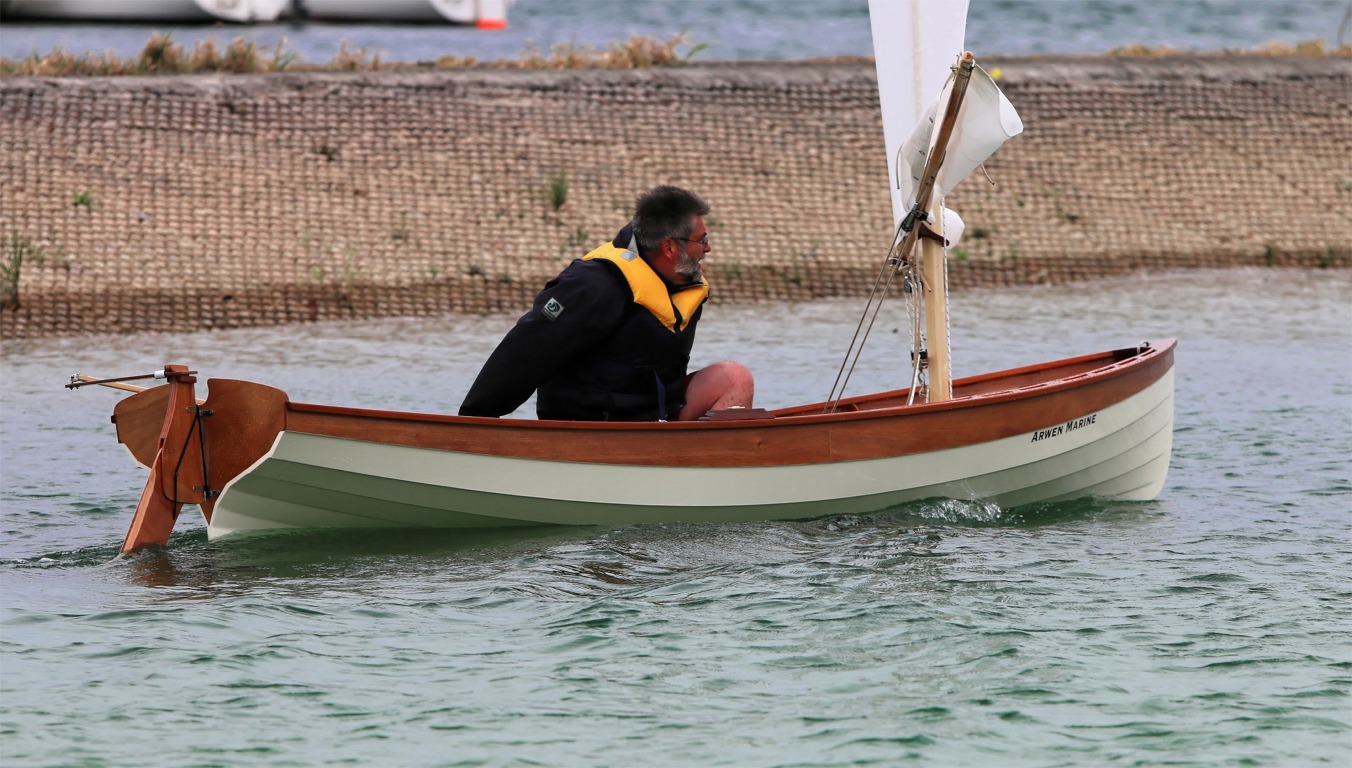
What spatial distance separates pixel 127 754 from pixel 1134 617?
3538 mm

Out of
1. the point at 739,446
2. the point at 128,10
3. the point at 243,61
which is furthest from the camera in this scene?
the point at 128,10

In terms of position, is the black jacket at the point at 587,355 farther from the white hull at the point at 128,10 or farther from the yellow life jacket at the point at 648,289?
the white hull at the point at 128,10

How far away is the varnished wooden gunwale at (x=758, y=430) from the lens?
22.2 feet

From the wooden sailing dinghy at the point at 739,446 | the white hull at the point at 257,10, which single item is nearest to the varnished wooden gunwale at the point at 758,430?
the wooden sailing dinghy at the point at 739,446

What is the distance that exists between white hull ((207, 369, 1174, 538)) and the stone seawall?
7.66 m

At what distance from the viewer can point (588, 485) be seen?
7.11m

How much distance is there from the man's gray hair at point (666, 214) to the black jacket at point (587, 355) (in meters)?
0.13

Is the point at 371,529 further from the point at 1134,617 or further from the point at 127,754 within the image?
the point at 1134,617

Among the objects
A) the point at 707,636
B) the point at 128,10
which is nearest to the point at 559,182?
the point at 707,636

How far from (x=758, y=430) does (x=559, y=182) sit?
935 cm

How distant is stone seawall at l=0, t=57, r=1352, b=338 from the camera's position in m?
14.6

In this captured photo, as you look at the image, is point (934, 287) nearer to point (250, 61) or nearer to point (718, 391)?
point (718, 391)

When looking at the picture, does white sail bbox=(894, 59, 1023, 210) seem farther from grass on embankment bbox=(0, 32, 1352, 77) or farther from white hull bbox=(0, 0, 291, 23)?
white hull bbox=(0, 0, 291, 23)

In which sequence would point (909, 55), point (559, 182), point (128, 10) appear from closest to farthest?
1. point (909, 55)
2. point (559, 182)
3. point (128, 10)
